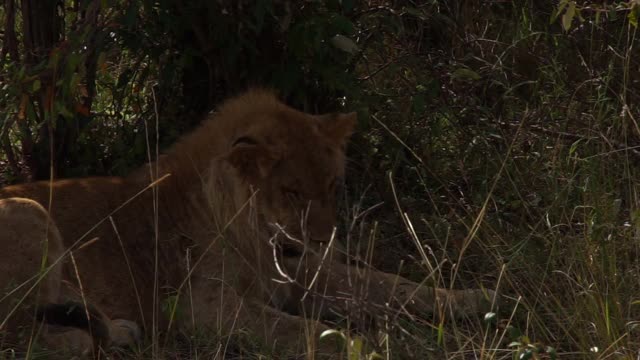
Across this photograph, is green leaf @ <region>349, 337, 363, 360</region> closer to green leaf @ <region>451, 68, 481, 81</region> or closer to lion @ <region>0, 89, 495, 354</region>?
lion @ <region>0, 89, 495, 354</region>

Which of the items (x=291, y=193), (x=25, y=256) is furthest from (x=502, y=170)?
(x=25, y=256)

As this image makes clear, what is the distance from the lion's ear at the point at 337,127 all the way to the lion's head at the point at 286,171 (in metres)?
0.04

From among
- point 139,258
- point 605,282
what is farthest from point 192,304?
point 605,282

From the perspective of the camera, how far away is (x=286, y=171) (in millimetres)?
4492

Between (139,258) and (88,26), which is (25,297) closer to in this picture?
(139,258)

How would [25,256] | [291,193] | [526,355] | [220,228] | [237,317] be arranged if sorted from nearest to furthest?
[526,355] → [25,256] → [237,317] → [291,193] → [220,228]

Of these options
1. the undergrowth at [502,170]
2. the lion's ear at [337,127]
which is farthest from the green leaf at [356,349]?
the lion's ear at [337,127]

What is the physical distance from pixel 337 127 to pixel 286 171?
0.35 metres

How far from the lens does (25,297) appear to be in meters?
3.93

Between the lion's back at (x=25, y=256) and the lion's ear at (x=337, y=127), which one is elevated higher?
the lion's ear at (x=337, y=127)

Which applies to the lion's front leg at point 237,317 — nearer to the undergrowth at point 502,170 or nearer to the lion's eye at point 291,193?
the undergrowth at point 502,170

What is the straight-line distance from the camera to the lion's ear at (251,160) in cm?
446

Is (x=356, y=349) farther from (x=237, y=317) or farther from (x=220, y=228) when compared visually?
(x=220, y=228)

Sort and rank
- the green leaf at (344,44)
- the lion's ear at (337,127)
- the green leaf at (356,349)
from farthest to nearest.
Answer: the green leaf at (344,44)
the lion's ear at (337,127)
the green leaf at (356,349)
